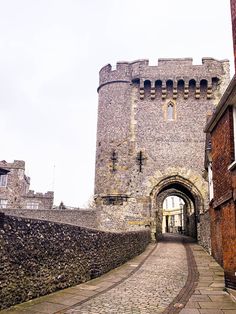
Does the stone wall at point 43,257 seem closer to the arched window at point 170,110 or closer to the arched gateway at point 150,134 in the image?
the arched gateway at point 150,134

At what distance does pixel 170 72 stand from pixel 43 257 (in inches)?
713

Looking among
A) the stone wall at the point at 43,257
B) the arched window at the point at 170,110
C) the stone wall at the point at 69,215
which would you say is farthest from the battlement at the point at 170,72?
the stone wall at the point at 43,257

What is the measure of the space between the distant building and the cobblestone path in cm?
2515

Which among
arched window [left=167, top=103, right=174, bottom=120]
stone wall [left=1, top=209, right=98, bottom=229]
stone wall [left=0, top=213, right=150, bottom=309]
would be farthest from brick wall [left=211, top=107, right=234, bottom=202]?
stone wall [left=1, top=209, right=98, bottom=229]

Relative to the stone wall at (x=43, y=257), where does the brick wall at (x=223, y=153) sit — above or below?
above

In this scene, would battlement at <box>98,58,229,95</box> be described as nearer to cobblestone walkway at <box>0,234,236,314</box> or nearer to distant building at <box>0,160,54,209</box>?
cobblestone walkway at <box>0,234,236,314</box>

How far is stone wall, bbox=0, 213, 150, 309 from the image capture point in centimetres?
593

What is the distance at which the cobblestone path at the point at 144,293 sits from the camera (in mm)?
6098

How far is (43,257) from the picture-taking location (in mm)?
7047

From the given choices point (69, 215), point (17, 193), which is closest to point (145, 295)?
point (69, 215)

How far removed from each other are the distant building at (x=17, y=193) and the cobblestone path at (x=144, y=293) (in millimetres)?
25147

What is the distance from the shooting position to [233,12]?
796cm

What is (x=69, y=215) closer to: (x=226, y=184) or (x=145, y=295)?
(x=226, y=184)

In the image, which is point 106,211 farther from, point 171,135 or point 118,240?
point 118,240
